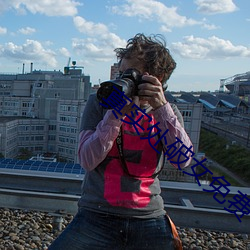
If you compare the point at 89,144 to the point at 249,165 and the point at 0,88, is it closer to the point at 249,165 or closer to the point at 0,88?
the point at 249,165

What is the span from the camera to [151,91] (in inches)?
55.6

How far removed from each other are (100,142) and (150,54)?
1.57ft

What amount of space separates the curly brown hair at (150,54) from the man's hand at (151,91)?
93mm

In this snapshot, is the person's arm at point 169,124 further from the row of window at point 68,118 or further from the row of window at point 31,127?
the row of window at point 31,127

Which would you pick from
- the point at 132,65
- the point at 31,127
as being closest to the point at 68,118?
the point at 31,127

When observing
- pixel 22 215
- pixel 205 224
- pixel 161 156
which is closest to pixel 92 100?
pixel 161 156

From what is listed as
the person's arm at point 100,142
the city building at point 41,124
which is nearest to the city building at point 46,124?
the city building at point 41,124

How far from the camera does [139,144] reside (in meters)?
1.52

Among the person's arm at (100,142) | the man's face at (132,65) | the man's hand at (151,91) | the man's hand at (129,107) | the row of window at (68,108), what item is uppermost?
the man's face at (132,65)

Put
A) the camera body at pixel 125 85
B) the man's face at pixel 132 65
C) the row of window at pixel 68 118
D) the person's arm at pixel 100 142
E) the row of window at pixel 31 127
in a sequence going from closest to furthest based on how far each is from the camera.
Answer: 1. the camera body at pixel 125 85
2. the person's arm at pixel 100 142
3. the man's face at pixel 132 65
4. the row of window at pixel 68 118
5. the row of window at pixel 31 127

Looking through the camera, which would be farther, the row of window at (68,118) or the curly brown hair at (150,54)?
the row of window at (68,118)

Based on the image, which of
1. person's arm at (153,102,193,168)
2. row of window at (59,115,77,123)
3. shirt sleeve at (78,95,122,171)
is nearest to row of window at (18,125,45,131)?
row of window at (59,115,77,123)

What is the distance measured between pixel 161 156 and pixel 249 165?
18649 millimetres

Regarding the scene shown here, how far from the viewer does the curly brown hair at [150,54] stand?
152cm
